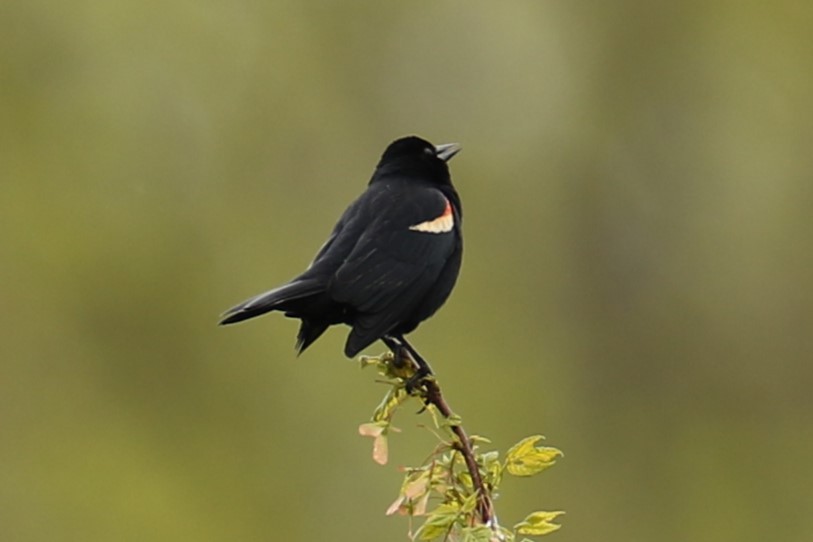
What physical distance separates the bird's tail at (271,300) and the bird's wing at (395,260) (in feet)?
0.19

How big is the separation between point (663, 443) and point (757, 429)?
3.14 ft

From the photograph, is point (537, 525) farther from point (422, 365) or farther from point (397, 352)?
point (397, 352)

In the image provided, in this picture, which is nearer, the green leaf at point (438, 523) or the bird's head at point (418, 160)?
the green leaf at point (438, 523)

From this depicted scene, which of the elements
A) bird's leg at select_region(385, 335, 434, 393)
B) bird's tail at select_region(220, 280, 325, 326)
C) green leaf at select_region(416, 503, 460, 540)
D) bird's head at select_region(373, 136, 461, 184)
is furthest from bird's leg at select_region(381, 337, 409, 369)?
bird's head at select_region(373, 136, 461, 184)

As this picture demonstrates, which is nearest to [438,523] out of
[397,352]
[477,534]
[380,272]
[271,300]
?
[477,534]

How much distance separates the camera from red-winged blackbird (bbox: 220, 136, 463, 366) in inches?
126

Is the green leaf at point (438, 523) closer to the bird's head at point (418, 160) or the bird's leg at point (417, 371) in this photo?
the bird's leg at point (417, 371)

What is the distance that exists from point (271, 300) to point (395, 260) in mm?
474

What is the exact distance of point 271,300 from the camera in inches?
120

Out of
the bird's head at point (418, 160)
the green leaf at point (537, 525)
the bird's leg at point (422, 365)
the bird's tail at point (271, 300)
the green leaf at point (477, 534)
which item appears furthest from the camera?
the bird's head at point (418, 160)

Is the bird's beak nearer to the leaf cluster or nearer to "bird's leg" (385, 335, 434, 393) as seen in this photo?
"bird's leg" (385, 335, 434, 393)

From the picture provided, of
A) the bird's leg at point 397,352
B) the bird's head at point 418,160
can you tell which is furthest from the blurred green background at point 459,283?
the bird's leg at point 397,352

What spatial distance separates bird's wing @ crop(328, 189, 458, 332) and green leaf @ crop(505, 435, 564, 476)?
964mm

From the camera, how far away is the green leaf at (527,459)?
2.25 m
